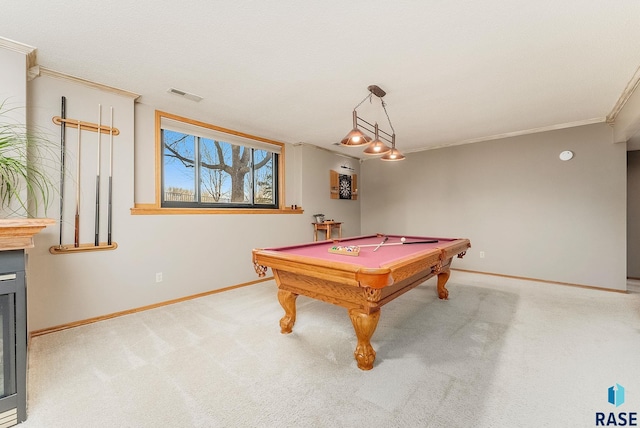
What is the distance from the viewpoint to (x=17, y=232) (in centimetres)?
138

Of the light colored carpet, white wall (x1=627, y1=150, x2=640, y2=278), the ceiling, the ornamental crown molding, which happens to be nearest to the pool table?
the light colored carpet

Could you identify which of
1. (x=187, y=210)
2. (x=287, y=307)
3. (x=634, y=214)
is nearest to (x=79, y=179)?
(x=187, y=210)

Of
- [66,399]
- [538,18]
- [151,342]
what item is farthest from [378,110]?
[66,399]

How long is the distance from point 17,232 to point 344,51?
233 centimetres

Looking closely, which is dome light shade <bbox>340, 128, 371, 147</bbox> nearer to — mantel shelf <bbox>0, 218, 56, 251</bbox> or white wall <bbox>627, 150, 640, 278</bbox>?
mantel shelf <bbox>0, 218, 56, 251</bbox>

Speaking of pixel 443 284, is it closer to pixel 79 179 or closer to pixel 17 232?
pixel 17 232

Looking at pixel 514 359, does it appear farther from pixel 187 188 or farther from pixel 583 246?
pixel 187 188

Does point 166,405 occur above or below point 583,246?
below

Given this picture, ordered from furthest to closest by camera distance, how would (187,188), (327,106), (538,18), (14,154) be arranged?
(187,188) < (327,106) < (14,154) < (538,18)

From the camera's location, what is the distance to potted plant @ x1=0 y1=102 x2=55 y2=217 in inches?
81.6

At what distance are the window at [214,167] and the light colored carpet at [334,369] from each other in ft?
5.08

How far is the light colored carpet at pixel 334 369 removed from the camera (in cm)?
142

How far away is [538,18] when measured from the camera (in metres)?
1.74

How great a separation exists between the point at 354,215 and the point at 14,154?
16.9 ft
